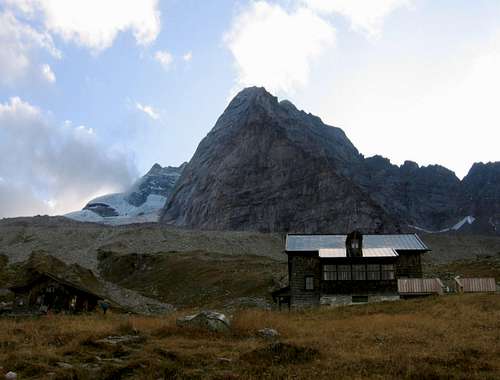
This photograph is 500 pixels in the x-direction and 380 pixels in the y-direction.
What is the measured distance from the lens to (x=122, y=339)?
18734 millimetres

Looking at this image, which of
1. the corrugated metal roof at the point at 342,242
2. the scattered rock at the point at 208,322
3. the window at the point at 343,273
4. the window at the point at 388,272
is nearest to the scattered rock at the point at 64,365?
the scattered rock at the point at 208,322

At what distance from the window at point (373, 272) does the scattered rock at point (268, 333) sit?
26.5 m

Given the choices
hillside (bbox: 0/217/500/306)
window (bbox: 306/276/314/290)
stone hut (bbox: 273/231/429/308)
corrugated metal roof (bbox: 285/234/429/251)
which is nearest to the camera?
stone hut (bbox: 273/231/429/308)

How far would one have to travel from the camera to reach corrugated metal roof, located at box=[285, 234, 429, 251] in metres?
48.2

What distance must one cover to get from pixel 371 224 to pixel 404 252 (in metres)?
150

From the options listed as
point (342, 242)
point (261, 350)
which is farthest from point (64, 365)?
point (342, 242)

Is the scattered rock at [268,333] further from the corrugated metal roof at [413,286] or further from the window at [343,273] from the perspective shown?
the window at [343,273]

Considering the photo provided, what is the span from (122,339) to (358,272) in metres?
30.2

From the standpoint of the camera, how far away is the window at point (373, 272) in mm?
45406

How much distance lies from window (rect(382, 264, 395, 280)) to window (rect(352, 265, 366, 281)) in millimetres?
1709

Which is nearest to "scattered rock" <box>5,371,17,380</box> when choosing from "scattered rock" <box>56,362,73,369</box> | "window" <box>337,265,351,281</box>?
"scattered rock" <box>56,362,73,369</box>

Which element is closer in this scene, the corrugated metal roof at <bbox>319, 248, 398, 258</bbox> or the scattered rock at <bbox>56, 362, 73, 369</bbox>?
the scattered rock at <bbox>56, 362, 73, 369</bbox>

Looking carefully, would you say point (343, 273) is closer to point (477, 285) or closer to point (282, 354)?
point (477, 285)

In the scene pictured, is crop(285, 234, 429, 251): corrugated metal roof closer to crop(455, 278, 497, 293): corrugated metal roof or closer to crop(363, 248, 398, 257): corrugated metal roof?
crop(363, 248, 398, 257): corrugated metal roof
